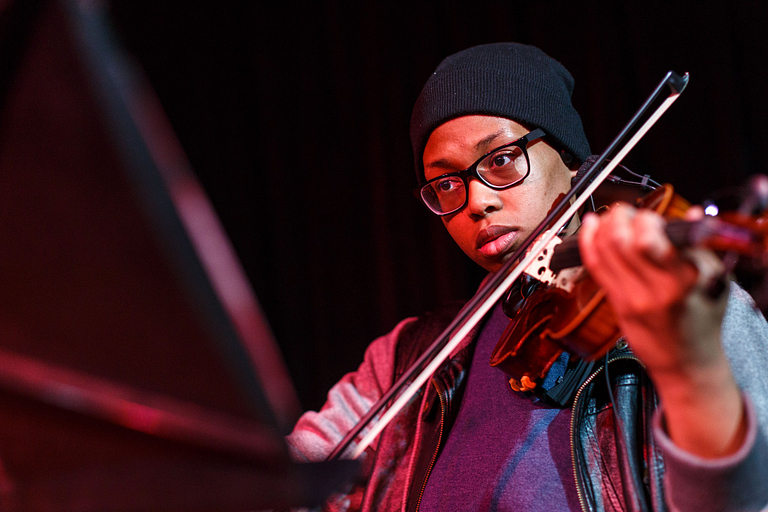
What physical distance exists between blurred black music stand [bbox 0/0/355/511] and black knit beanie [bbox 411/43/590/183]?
2.61ft

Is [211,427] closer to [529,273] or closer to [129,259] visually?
[129,259]

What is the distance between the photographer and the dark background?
5.28ft

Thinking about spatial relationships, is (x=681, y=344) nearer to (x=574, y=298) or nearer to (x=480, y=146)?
(x=574, y=298)

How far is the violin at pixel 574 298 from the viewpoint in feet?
1.69

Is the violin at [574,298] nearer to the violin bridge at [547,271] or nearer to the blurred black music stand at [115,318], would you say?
the violin bridge at [547,271]

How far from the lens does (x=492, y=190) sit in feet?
3.52

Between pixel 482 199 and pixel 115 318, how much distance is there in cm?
75

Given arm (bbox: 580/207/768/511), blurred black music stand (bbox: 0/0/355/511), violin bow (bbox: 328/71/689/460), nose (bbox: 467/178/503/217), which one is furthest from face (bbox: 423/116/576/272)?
blurred black music stand (bbox: 0/0/355/511)

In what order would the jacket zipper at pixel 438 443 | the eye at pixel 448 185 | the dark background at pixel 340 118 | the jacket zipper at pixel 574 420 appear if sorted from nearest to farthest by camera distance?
the jacket zipper at pixel 574 420 < the jacket zipper at pixel 438 443 < the eye at pixel 448 185 < the dark background at pixel 340 118

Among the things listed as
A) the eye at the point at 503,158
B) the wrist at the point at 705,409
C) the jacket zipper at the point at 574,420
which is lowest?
the jacket zipper at the point at 574,420

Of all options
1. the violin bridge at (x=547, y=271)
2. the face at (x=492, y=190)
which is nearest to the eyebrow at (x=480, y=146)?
the face at (x=492, y=190)

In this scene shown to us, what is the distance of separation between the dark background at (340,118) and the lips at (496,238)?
676mm

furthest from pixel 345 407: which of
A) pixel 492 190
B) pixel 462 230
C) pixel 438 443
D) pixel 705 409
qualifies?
pixel 705 409

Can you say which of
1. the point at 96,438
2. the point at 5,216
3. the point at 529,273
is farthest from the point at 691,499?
the point at 5,216
